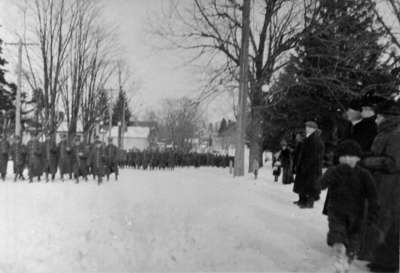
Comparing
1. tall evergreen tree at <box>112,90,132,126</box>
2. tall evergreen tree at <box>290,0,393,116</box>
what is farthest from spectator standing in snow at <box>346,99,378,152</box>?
tall evergreen tree at <box>290,0,393,116</box>

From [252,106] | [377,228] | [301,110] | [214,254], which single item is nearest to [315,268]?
[377,228]

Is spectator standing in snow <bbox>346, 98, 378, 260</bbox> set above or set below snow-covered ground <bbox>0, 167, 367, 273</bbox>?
above

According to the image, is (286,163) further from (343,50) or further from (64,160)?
(64,160)

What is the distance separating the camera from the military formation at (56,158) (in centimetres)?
1284

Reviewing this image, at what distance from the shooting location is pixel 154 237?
5301 millimetres

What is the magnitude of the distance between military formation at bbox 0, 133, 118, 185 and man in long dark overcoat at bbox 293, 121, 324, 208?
6251mm

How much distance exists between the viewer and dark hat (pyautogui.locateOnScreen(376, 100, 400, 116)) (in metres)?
4.56

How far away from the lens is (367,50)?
1220 cm

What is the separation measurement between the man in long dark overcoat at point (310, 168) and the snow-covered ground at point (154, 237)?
1.92 ft

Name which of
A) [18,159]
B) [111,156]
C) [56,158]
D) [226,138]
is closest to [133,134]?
[111,156]

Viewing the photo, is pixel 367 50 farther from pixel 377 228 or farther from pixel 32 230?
pixel 32 230

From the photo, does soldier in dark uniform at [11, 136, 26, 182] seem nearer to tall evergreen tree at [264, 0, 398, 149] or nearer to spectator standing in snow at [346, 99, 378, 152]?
→ tall evergreen tree at [264, 0, 398, 149]

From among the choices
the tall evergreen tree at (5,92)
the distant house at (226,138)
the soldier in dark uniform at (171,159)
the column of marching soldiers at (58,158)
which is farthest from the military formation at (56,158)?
the soldier in dark uniform at (171,159)

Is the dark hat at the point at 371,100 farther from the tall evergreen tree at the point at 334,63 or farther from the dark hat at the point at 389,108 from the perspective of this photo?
the tall evergreen tree at the point at 334,63
